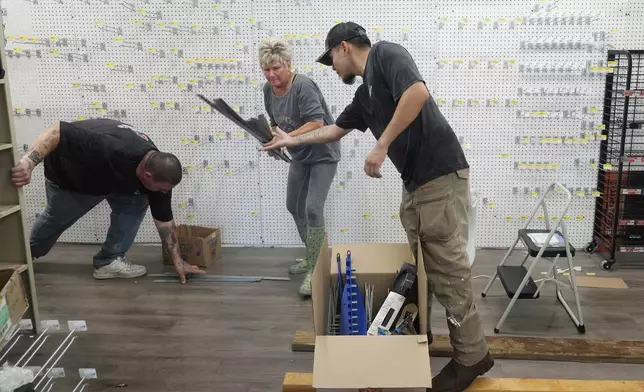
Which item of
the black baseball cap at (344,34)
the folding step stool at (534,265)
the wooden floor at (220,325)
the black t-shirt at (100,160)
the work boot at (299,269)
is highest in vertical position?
the black baseball cap at (344,34)

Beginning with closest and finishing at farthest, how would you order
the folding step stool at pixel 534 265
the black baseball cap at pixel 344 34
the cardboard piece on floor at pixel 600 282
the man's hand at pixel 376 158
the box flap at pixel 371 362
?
1. the box flap at pixel 371 362
2. the man's hand at pixel 376 158
3. the black baseball cap at pixel 344 34
4. the folding step stool at pixel 534 265
5. the cardboard piece on floor at pixel 600 282

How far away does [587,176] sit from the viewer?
4246 mm

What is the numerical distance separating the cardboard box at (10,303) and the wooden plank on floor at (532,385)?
4.06 ft

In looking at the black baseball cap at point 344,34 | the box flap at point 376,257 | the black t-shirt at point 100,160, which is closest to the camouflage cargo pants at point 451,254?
the box flap at point 376,257

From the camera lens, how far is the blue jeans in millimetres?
3654

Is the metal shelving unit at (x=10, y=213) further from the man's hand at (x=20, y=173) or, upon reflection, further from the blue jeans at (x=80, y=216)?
the blue jeans at (x=80, y=216)

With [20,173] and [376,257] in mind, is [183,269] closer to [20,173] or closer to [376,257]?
[20,173]

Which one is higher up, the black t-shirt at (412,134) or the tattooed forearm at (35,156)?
the black t-shirt at (412,134)

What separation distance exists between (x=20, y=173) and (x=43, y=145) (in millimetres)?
344

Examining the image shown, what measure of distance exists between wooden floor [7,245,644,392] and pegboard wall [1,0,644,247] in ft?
1.88

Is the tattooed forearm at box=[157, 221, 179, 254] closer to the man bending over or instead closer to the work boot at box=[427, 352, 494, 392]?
the man bending over

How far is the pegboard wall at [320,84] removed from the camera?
160 inches

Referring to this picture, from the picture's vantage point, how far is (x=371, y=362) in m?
1.84

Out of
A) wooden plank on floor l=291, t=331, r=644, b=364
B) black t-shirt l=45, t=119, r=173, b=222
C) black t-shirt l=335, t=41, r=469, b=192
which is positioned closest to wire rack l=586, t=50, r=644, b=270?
wooden plank on floor l=291, t=331, r=644, b=364
